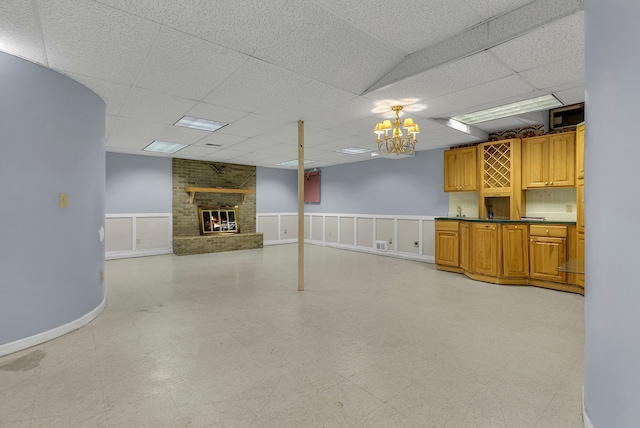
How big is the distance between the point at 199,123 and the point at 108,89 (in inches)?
62.7

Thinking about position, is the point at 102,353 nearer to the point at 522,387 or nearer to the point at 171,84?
the point at 171,84

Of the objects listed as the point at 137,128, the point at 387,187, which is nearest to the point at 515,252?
the point at 387,187

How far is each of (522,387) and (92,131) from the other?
484cm

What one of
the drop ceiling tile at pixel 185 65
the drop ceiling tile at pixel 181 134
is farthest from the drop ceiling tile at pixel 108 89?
the drop ceiling tile at pixel 181 134

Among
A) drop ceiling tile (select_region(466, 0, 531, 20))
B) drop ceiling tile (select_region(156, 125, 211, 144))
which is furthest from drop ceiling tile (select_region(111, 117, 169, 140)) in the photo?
drop ceiling tile (select_region(466, 0, 531, 20))

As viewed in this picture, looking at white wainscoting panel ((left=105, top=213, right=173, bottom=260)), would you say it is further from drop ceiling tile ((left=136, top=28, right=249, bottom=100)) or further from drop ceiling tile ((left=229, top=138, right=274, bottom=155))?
drop ceiling tile ((left=136, top=28, right=249, bottom=100))

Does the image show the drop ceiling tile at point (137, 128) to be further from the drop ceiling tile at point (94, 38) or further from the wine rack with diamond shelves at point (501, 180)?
the wine rack with diamond shelves at point (501, 180)

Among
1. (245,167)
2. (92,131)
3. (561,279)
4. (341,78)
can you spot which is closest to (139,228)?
(245,167)

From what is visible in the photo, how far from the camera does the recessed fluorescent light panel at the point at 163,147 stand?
6500mm

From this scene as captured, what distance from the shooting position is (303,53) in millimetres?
2674

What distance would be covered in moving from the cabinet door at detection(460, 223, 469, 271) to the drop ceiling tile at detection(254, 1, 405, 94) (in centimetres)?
361

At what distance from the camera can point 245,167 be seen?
31.0ft

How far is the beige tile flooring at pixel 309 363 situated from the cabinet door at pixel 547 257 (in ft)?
1.04

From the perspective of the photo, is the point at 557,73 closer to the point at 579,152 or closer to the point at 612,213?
the point at 579,152
